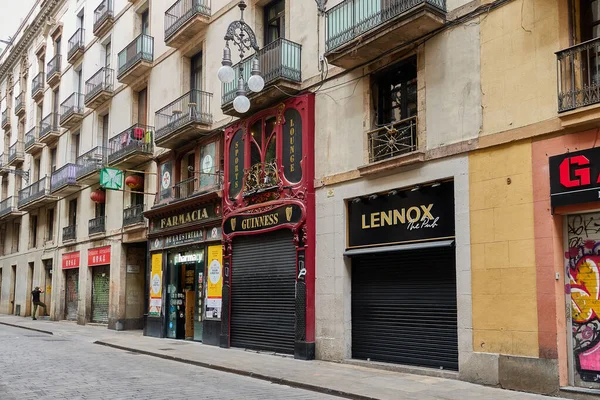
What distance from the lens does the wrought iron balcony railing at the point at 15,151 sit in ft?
128

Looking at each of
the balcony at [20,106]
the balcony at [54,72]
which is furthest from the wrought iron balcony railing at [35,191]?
the balcony at [20,106]

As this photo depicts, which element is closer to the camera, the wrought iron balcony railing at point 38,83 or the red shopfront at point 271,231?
the red shopfront at point 271,231

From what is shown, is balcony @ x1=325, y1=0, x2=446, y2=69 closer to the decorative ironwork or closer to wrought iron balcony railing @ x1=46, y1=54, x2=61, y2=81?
the decorative ironwork

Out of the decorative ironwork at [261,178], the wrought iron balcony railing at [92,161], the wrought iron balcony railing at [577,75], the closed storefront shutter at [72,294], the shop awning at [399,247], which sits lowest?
the closed storefront shutter at [72,294]

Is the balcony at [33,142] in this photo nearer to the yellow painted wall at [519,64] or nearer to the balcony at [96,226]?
the balcony at [96,226]

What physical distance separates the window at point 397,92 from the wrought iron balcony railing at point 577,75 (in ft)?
11.7

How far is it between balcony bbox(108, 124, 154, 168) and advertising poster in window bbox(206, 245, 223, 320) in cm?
566

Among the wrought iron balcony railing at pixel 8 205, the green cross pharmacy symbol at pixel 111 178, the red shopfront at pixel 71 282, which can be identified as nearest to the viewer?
the green cross pharmacy symbol at pixel 111 178

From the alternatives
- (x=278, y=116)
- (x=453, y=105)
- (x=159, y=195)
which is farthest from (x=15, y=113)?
(x=453, y=105)

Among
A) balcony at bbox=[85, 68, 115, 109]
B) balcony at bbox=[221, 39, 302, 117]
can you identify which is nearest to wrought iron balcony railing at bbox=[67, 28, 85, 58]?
balcony at bbox=[85, 68, 115, 109]

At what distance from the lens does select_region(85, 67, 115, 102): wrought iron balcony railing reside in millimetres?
26172

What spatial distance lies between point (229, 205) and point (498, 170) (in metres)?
8.78

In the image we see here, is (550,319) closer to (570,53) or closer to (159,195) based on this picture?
(570,53)

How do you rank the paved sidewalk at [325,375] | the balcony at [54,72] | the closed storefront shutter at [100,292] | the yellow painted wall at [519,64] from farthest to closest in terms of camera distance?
the balcony at [54,72]
the closed storefront shutter at [100,292]
the yellow painted wall at [519,64]
the paved sidewalk at [325,375]
